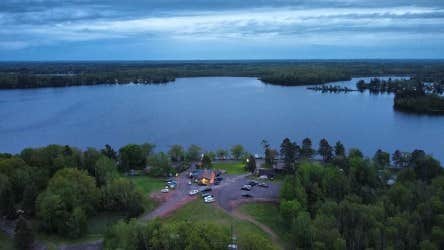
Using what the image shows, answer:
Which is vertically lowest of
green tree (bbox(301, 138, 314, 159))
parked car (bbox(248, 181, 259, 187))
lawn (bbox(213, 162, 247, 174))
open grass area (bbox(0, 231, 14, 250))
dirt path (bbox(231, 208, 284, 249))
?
open grass area (bbox(0, 231, 14, 250))

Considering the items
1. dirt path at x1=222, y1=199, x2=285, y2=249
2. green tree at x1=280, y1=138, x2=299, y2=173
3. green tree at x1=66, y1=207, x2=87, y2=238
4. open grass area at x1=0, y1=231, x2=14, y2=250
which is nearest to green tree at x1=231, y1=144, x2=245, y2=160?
green tree at x1=280, y1=138, x2=299, y2=173

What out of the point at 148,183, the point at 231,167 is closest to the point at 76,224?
the point at 148,183

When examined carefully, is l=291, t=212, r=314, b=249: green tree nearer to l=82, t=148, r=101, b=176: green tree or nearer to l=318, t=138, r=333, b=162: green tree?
l=318, t=138, r=333, b=162: green tree

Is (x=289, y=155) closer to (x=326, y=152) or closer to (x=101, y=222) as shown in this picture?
(x=326, y=152)

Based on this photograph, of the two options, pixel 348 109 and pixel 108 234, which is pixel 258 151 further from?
pixel 348 109

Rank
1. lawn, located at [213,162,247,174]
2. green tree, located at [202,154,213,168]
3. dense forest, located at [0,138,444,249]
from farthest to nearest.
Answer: green tree, located at [202,154,213,168], lawn, located at [213,162,247,174], dense forest, located at [0,138,444,249]

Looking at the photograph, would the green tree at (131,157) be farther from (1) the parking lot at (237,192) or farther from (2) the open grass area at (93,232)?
(1) the parking lot at (237,192)

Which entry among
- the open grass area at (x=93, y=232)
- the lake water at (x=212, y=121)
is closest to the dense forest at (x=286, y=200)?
the open grass area at (x=93, y=232)

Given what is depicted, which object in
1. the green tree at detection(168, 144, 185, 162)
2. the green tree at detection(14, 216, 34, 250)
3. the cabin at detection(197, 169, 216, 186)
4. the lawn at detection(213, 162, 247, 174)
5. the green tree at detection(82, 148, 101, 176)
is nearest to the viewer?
the green tree at detection(14, 216, 34, 250)
